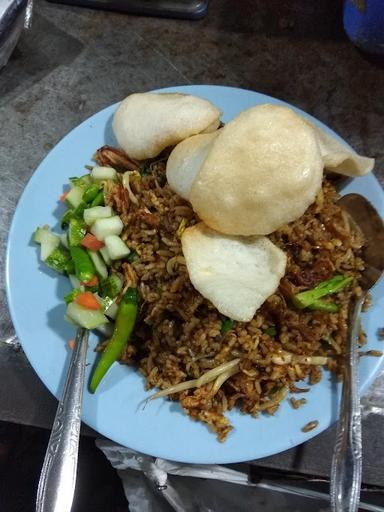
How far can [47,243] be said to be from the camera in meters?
1.54

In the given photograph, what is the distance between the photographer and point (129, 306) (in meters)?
1.45

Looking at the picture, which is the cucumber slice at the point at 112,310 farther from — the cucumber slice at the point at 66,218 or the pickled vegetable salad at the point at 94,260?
the cucumber slice at the point at 66,218

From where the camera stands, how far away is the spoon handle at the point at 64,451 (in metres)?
1.22

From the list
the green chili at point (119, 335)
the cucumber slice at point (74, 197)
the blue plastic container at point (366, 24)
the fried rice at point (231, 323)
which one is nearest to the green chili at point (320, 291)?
the fried rice at point (231, 323)

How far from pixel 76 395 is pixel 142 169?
72 cm

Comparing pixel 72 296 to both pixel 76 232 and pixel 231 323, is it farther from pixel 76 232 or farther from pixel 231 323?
pixel 231 323

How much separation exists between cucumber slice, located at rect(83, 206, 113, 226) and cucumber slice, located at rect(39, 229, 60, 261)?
0.39ft

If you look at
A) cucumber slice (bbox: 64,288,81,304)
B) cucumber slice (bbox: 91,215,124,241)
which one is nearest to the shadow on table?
cucumber slice (bbox: 91,215,124,241)

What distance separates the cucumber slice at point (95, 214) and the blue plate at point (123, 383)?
15 cm

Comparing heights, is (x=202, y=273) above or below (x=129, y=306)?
above

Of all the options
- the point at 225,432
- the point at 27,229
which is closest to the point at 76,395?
the point at 225,432

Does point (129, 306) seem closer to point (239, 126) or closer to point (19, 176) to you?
point (239, 126)

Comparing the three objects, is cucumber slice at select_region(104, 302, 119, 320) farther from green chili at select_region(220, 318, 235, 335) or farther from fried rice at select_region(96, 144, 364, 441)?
green chili at select_region(220, 318, 235, 335)

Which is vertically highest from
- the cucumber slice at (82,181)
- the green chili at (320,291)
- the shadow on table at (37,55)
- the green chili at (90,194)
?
the shadow on table at (37,55)
